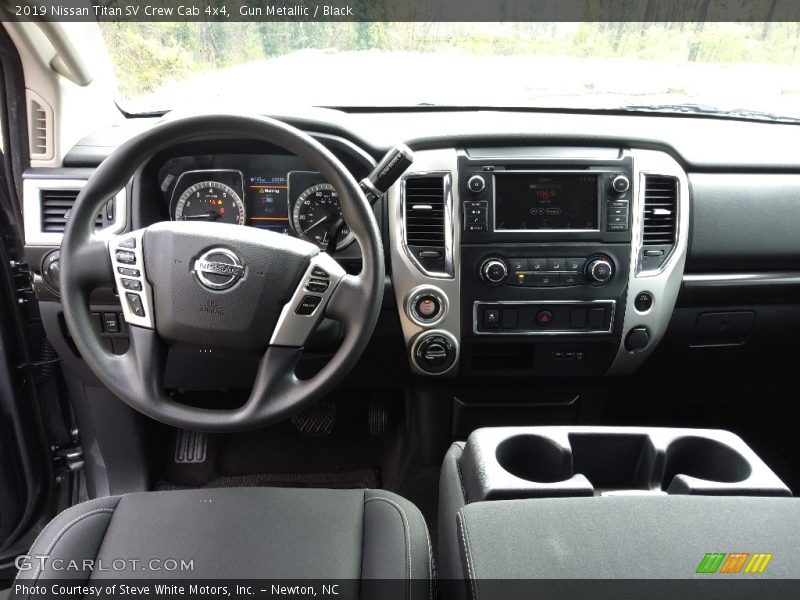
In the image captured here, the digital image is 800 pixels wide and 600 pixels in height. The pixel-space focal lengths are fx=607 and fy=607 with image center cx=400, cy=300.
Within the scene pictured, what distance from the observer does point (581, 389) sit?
2.02 metres

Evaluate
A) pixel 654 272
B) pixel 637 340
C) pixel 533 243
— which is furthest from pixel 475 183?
pixel 637 340

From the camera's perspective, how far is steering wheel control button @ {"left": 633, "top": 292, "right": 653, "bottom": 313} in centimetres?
177

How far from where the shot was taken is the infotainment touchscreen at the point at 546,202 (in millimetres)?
1671

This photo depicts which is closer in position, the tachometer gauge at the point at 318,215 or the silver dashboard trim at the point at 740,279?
the tachometer gauge at the point at 318,215

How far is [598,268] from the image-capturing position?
1699mm

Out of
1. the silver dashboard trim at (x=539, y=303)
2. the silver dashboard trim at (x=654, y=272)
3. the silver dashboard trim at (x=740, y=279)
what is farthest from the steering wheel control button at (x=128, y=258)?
the silver dashboard trim at (x=740, y=279)

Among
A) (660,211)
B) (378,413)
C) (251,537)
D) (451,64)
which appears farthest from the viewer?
(378,413)

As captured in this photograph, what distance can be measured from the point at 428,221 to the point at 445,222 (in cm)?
5

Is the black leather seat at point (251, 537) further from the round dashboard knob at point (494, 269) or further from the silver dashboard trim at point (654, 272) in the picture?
the silver dashboard trim at point (654, 272)

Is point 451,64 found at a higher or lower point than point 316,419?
higher

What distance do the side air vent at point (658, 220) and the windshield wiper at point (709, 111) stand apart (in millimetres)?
415

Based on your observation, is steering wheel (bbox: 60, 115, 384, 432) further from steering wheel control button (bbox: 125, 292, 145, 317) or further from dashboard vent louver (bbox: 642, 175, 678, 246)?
dashboard vent louver (bbox: 642, 175, 678, 246)

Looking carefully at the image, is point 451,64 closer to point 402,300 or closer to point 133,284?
point 402,300

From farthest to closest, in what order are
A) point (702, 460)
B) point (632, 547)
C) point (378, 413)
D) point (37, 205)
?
point (378, 413), point (37, 205), point (702, 460), point (632, 547)
